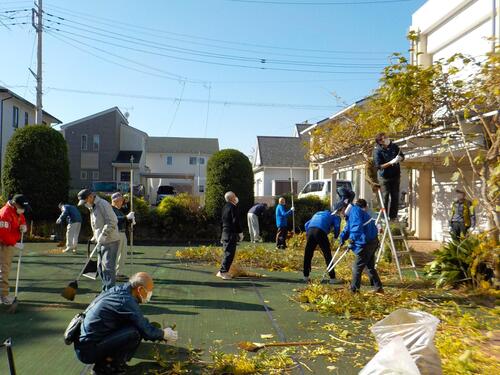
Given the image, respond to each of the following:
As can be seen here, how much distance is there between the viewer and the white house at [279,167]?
38375mm

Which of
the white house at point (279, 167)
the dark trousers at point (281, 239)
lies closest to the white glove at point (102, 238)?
the dark trousers at point (281, 239)

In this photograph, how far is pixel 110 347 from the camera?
4.70 m

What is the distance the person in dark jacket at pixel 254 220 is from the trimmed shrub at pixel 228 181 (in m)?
1.50

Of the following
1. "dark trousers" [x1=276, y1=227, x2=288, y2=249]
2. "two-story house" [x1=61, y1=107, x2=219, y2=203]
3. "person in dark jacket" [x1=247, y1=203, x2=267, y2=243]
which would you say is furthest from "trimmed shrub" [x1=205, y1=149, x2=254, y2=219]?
"two-story house" [x1=61, y1=107, x2=219, y2=203]

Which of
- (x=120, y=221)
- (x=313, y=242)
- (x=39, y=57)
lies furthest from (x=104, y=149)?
(x=313, y=242)

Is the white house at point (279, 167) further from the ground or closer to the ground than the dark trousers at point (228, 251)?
further from the ground

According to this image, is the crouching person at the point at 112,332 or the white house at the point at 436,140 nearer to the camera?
the crouching person at the point at 112,332

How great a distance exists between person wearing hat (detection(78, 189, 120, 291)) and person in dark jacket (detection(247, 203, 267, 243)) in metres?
9.81

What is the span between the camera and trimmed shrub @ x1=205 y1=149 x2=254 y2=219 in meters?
19.6

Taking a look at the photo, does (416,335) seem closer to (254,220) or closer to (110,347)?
(110,347)

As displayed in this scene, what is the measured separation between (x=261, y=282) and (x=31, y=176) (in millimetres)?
11814

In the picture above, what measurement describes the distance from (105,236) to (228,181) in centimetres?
1183

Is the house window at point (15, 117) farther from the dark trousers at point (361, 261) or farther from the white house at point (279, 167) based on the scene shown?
the dark trousers at point (361, 261)

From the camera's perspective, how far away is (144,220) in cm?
1942
